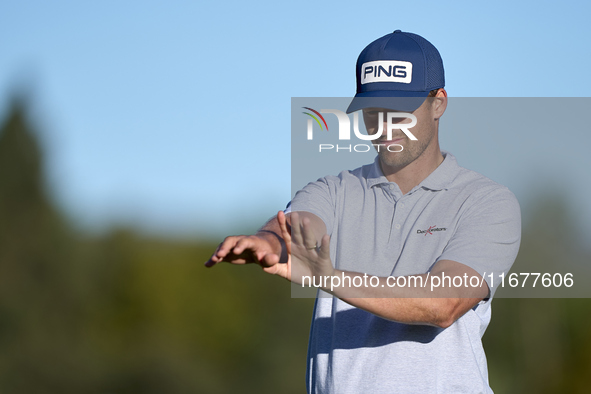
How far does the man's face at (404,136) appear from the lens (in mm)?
3916

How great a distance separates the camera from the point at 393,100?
393 centimetres

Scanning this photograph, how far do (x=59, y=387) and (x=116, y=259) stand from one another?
18.0ft

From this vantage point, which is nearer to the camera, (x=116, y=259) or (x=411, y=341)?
(x=411, y=341)

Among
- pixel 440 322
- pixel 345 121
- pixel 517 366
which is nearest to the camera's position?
pixel 440 322

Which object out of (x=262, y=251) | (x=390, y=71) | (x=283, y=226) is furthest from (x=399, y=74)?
(x=262, y=251)

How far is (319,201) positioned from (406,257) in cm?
59

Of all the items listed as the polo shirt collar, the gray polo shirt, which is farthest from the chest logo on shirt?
the polo shirt collar

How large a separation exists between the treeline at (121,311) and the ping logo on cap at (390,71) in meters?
23.3

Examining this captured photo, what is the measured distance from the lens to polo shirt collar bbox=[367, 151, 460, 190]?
389 centimetres

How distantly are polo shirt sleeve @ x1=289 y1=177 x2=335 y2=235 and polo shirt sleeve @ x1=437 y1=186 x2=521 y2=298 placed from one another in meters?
0.68

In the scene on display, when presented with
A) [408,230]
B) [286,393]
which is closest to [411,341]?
[408,230]

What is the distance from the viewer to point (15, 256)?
2791cm

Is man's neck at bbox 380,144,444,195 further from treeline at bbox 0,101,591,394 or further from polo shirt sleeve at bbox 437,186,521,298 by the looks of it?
treeline at bbox 0,101,591,394

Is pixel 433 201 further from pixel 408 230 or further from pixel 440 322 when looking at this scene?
pixel 440 322
